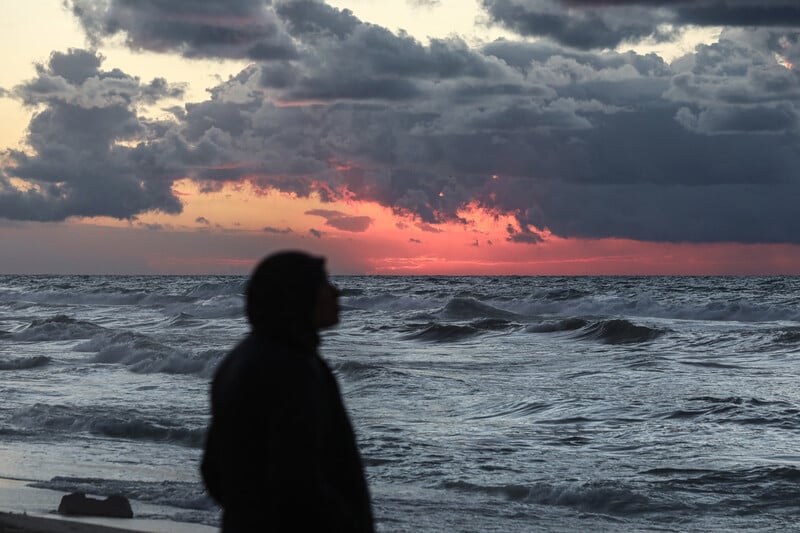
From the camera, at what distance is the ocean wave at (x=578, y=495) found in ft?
28.9

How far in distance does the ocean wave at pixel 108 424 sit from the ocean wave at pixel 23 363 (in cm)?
703

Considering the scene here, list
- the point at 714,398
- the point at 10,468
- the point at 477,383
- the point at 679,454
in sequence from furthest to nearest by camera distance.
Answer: the point at 477,383
the point at 714,398
the point at 679,454
the point at 10,468

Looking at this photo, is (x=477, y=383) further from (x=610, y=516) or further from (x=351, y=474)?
(x=351, y=474)

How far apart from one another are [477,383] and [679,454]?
7.32 m

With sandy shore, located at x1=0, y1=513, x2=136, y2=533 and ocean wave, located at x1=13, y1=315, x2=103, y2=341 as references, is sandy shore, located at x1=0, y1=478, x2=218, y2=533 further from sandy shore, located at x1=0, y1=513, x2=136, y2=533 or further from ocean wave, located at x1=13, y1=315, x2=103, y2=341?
ocean wave, located at x1=13, y1=315, x2=103, y2=341

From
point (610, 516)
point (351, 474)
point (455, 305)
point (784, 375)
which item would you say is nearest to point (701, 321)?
point (455, 305)

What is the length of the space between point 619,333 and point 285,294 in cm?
2702

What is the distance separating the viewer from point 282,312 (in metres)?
2.80

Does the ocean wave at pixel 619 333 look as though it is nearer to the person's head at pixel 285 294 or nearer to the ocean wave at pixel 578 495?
the ocean wave at pixel 578 495

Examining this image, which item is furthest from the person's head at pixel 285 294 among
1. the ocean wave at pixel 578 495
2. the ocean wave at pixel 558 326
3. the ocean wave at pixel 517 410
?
the ocean wave at pixel 558 326

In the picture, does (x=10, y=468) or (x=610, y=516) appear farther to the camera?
(x=10, y=468)

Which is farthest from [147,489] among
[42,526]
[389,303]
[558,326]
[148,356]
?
[389,303]

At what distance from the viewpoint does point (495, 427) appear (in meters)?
12.9

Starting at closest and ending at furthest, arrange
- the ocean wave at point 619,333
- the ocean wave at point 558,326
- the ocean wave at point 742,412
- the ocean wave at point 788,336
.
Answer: the ocean wave at point 742,412 → the ocean wave at point 788,336 → the ocean wave at point 619,333 → the ocean wave at point 558,326
